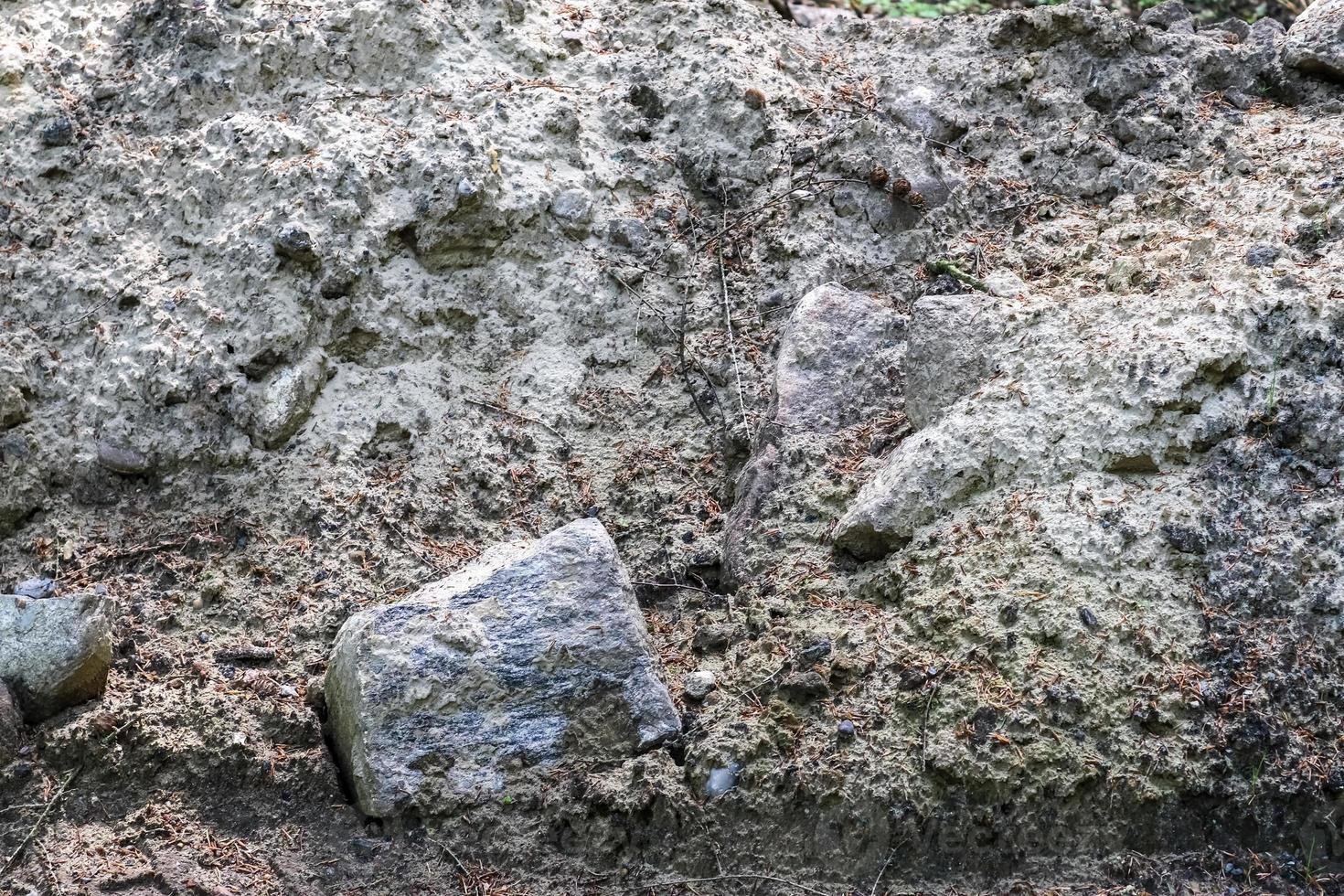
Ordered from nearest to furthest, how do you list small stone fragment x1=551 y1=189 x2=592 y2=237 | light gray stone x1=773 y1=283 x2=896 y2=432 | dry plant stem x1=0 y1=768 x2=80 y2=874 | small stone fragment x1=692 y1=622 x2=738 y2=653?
1. dry plant stem x1=0 y1=768 x2=80 y2=874
2. small stone fragment x1=692 y1=622 x2=738 y2=653
3. light gray stone x1=773 y1=283 x2=896 y2=432
4. small stone fragment x1=551 y1=189 x2=592 y2=237

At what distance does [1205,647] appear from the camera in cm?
292

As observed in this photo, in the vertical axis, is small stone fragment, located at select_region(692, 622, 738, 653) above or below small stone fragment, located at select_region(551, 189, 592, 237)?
below

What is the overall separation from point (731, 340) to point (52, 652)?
2.35m

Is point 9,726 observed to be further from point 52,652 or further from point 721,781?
point 721,781

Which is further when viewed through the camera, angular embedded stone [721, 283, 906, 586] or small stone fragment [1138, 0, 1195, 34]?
small stone fragment [1138, 0, 1195, 34]

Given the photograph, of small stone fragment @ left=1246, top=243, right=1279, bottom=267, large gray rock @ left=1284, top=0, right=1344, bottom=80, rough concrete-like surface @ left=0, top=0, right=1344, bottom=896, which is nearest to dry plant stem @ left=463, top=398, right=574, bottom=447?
rough concrete-like surface @ left=0, top=0, right=1344, bottom=896

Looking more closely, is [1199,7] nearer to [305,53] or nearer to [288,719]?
[305,53]

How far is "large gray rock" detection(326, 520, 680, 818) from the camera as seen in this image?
311 centimetres

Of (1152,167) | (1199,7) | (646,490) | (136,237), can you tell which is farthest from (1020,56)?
(1199,7)

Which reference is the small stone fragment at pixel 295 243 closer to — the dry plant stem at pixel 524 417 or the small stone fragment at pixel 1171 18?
the dry plant stem at pixel 524 417

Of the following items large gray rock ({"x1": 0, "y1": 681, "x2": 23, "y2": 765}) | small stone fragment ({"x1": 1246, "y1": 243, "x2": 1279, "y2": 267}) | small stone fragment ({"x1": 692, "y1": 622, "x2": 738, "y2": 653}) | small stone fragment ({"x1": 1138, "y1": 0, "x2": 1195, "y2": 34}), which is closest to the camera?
large gray rock ({"x1": 0, "y1": 681, "x2": 23, "y2": 765})

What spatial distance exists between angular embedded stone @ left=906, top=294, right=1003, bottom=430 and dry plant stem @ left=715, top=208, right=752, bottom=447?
562 millimetres

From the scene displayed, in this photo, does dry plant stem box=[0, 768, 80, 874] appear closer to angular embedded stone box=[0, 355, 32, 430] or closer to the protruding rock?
angular embedded stone box=[0, 355, 32, 430]

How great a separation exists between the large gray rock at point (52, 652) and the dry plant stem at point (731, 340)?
2.08m
